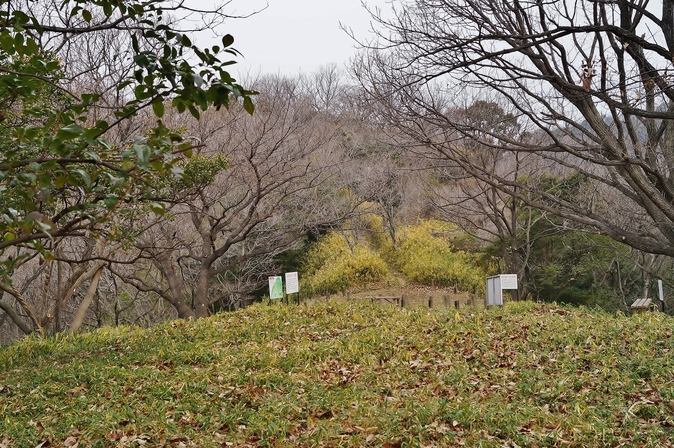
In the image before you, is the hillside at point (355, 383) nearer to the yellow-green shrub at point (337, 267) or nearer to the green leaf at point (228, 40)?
the green leaf at point (228, 40)

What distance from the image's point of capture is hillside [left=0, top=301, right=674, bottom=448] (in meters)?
4.47

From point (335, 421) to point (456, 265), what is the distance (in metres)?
15.0

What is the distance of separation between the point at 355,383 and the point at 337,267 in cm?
1338

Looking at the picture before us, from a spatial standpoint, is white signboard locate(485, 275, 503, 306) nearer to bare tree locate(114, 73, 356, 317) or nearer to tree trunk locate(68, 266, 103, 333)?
bare tree locate(114, 73, 356, 317)

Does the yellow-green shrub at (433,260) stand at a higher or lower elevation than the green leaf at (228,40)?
lower

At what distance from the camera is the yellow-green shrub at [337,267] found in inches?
744

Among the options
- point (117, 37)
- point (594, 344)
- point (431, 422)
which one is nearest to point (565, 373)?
point (594, 344)

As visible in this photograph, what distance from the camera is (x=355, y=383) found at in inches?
231

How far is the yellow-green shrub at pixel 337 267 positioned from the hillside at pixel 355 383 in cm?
995

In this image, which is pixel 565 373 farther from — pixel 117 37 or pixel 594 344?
pixel 117 37

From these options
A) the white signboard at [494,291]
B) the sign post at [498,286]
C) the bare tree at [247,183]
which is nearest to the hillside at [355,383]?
the sign post at [498,286]

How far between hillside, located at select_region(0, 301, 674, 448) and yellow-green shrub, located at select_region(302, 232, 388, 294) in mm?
9950

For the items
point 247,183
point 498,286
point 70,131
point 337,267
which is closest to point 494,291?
point 498,286

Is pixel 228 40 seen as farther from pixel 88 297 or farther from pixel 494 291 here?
pixel 494 291
